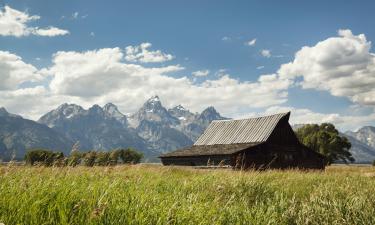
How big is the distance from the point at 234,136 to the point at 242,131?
3.32 ft

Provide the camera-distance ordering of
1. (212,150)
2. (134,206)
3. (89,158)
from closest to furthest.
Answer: (134,206) → (89,158) → (212,150)

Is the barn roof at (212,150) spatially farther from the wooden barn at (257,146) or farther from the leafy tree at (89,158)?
the leafy tree at (89,158)

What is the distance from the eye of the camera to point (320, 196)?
32.7ft

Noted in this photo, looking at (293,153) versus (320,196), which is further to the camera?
(293,153)

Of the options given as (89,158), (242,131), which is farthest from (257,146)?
(89,158)

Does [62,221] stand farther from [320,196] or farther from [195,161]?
[195,161]

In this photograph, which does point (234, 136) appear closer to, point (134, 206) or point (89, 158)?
point (89, 158)

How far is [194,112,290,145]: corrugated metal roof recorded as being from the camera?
43.2 metres

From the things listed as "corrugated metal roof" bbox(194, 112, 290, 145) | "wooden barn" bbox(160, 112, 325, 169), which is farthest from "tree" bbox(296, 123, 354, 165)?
"corrugated metal roof" bbox(194, 112, 290, 145)

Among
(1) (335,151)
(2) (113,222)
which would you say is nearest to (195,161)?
(2) (113,222)

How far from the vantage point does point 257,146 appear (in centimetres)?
4122

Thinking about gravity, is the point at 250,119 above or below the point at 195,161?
above

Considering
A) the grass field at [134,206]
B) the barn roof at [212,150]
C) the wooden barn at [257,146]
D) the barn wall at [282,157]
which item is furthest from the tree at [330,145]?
the grass field at [134,206]

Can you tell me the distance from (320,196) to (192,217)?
16.3ft
